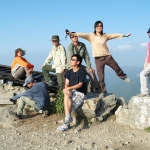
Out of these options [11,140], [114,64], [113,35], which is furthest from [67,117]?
[113,35]

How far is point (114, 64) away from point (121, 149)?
3.37 meters

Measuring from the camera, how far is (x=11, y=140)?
21.9 feet

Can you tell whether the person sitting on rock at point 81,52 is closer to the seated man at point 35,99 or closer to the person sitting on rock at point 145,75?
the seated man at point 35,99

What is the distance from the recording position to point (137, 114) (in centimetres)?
764

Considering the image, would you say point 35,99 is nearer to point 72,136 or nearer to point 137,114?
point 72,136

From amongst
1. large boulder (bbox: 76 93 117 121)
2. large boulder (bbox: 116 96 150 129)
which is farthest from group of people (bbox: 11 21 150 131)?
large boulder (bbox: 116 96 150 129)

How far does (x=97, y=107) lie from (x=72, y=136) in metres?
1.67

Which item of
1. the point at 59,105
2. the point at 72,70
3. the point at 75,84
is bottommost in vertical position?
the point at 59,105

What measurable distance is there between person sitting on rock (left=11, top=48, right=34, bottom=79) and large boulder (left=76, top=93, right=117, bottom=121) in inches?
114

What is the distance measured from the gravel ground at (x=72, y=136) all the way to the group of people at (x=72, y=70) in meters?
0.45

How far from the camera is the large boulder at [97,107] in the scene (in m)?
7.88

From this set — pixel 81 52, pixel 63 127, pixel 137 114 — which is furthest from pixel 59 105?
pixel 137 114

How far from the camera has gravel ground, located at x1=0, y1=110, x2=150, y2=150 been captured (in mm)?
6270

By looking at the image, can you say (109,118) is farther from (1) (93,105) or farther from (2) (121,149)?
(2) (121,149)
